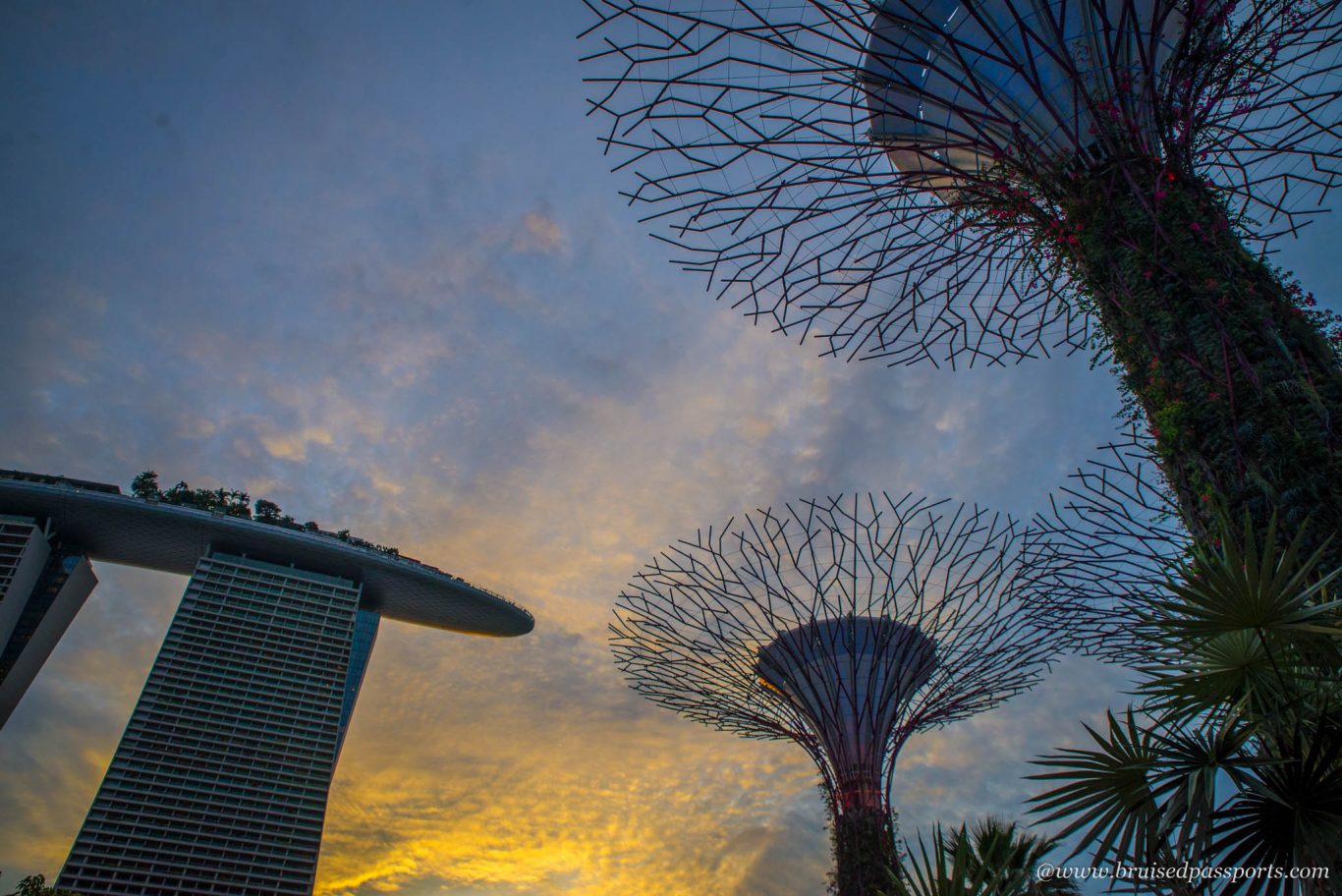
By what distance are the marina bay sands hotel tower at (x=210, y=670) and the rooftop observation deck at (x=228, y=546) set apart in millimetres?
152

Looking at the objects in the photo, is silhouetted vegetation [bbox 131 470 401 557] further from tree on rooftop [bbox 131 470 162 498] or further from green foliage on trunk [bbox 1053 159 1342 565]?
green foliage on trunk [bbox 1053 159 1342 565]

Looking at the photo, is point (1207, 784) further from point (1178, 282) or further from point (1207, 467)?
point (1178, 282)

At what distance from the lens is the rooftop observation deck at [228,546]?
5297cm

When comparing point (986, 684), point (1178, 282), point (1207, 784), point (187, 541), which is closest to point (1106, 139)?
point (1178, 282)

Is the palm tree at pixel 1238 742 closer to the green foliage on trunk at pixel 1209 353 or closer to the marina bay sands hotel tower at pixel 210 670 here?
the green foliage on trunk at pixel 1209 353

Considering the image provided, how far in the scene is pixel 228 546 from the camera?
58469 mm

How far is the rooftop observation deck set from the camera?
52969mm

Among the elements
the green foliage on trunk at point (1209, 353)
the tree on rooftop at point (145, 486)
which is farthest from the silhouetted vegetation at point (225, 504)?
the green foliage on trunk at point (1209, 353)

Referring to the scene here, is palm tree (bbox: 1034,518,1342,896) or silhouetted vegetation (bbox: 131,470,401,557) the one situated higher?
silhouetted vegetation (bbox: 131,470,401,557)

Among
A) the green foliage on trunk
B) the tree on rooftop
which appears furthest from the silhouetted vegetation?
the green foliage on trunk

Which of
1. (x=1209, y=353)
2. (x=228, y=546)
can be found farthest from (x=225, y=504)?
(x=1209, y=353)

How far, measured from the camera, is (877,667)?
1502 centimetres

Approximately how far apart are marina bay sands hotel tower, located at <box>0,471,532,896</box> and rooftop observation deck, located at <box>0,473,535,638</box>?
6.0 inches

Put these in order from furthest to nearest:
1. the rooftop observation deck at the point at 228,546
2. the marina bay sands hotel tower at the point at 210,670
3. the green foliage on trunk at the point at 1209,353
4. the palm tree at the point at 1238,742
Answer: the rooftop observation deck at the point at 228,546
the marina bay sands hotel tower at the point at 210,670
the green foliage on trunk at the point at 1209,353
the palm tree at the point at 1238,742
